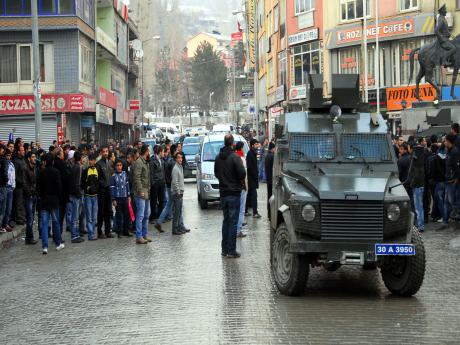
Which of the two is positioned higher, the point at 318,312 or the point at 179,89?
the point at 179,89

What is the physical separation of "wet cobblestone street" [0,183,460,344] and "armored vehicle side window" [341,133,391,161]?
6.02 ft

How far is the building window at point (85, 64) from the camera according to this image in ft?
129

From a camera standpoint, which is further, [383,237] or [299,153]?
[299,153]

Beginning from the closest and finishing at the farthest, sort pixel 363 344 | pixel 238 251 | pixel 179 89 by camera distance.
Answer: pixel 363 344
pixel 238 251
pixel 179 89

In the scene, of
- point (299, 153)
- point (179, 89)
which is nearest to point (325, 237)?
point (299, 153)

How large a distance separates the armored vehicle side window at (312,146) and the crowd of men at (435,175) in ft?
17.7

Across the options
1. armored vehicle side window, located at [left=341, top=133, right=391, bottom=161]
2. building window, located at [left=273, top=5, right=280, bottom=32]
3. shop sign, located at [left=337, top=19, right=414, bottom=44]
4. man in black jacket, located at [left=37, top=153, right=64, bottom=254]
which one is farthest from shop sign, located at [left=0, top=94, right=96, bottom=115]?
armored vehicle side window, located at [left=341, top=133, right=391, bottom=161]

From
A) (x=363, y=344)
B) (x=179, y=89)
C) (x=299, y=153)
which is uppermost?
(x=179, y=89)

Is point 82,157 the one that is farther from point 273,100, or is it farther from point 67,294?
point 273,100

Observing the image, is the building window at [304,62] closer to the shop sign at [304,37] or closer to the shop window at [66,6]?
the shop sign at [304,37]

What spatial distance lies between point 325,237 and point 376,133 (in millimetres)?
2340

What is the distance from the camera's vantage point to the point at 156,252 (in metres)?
14.8

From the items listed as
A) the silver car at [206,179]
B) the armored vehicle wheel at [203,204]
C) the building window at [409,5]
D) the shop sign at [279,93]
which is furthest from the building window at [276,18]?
the armored vehicle wheel at [203,204]

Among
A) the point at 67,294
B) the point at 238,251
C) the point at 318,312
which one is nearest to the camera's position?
the point at 318,312
